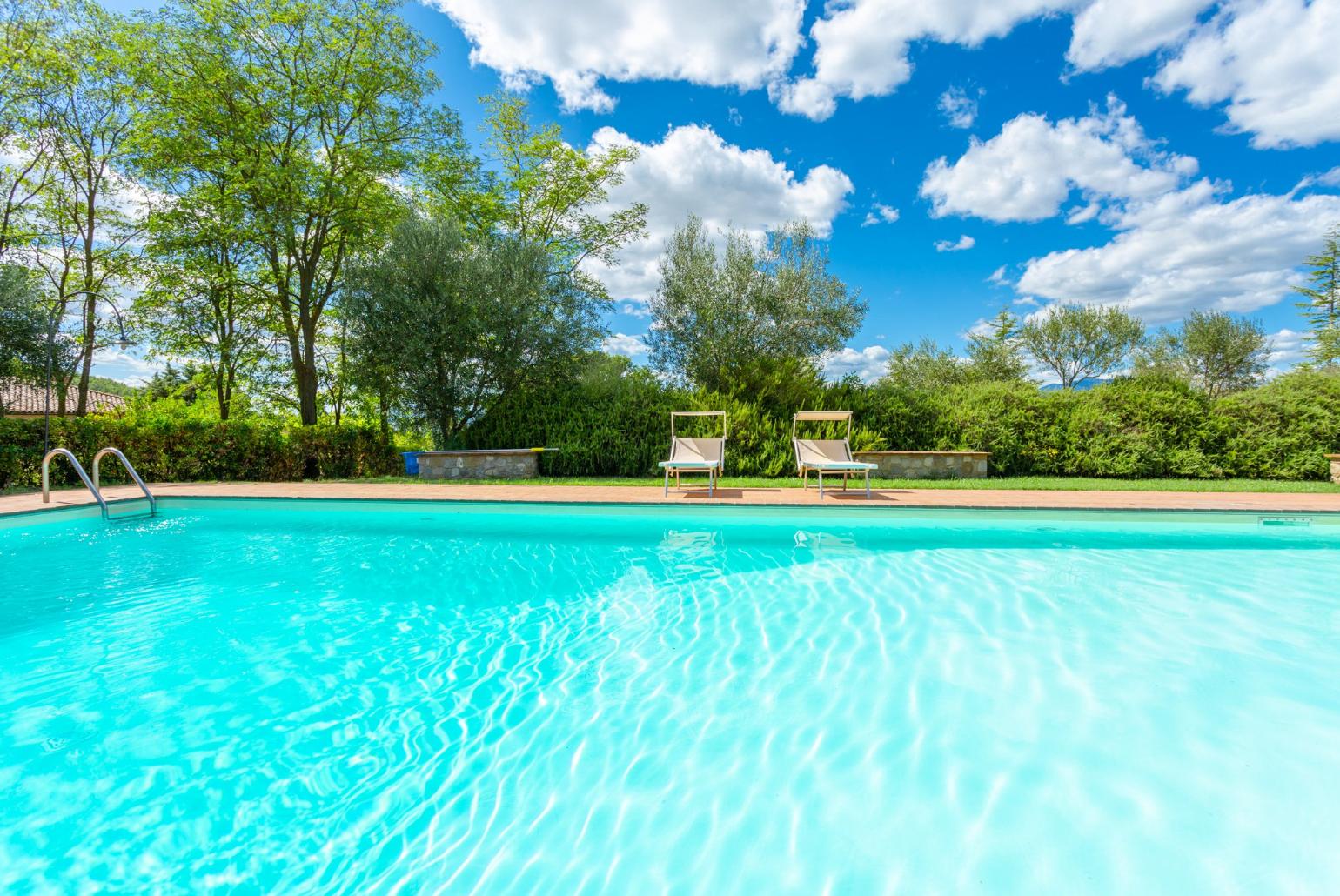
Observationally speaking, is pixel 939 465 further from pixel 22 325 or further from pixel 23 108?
pixel 23 108

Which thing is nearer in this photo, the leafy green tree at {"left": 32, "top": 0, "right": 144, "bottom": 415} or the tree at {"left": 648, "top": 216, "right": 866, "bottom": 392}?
the tree at {"left": 648, "top": 216, "right": 866, "bottom": 392}

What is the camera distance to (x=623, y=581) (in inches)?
186

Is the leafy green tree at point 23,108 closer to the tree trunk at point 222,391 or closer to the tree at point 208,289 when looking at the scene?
the tree at point 208,289

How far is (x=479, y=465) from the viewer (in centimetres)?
1107

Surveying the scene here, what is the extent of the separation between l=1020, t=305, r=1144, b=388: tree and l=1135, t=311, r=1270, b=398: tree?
5.87 ft

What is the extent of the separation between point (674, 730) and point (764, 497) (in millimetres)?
5683

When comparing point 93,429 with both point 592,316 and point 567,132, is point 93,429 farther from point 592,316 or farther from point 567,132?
point 567,132

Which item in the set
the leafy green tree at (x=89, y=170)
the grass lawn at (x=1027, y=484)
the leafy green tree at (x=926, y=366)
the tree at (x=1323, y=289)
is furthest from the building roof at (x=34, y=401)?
the tree at (x=1323, y=289)

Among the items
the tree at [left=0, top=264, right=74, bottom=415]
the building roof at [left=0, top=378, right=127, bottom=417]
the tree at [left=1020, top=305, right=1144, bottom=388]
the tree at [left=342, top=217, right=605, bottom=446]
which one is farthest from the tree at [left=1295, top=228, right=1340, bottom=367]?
the building roof at [left=0, top=378, right=127, bottom=417]

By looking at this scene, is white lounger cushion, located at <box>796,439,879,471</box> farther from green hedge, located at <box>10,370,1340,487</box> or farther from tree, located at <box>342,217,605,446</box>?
tree, located at <box>342,217,605,446</box>

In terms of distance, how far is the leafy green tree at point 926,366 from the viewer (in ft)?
104

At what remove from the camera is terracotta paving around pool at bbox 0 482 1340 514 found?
275 inches

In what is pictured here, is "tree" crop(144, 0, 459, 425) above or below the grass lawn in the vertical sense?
above

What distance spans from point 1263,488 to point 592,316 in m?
13.0
